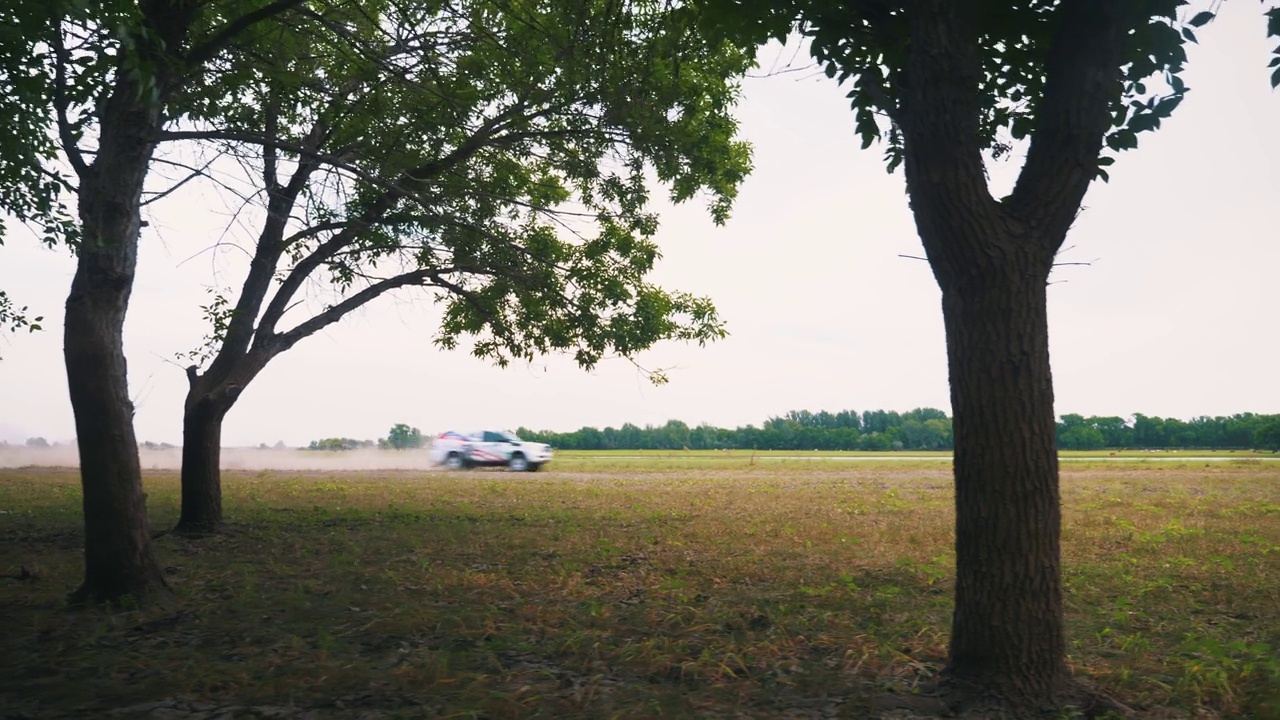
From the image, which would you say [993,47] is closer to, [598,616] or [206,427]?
[598,616]

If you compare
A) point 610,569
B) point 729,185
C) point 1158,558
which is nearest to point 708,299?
point 729,185

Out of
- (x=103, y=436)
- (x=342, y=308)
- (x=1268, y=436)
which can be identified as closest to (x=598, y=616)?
(x=103, y=436)

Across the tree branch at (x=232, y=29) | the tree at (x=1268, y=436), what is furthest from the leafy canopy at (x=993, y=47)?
the tree at (x=1268, y=436)

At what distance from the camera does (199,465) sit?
12.0 metres

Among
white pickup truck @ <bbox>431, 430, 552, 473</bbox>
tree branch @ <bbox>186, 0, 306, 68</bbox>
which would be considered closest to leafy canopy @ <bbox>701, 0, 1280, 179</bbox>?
tree branch @ <bbox>186, 0, 306, 68</bbox>

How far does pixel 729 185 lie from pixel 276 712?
10.6 meters

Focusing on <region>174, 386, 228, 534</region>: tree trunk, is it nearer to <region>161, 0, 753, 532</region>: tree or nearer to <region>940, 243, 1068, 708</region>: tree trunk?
<region>161, 0, 753, 532</region>: tree

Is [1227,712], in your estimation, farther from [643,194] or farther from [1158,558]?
[643,194]

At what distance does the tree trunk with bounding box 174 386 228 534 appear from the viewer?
469 inches

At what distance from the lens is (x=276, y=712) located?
4.78 meters

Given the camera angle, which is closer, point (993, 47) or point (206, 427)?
point (993, 47)

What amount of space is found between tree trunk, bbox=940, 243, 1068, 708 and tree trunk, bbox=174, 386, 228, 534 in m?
10.2

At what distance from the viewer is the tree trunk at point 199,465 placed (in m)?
11.9

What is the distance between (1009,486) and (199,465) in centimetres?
1063
